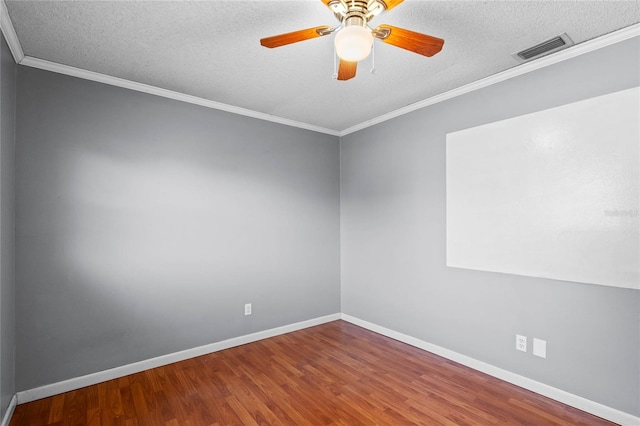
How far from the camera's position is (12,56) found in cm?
224

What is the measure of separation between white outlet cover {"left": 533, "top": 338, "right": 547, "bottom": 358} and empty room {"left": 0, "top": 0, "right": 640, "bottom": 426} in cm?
1

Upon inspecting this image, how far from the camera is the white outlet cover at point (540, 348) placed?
239 centimetres

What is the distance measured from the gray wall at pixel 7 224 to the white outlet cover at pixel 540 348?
3.69 metres

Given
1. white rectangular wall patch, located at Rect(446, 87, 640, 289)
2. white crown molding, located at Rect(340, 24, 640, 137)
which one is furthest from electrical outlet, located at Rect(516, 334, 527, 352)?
white crown molding, located at Rect(340, 24, 640, 137)

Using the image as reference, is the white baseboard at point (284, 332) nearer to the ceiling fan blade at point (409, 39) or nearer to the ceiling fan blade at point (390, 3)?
the ceiling fan blade at point (409, 39)

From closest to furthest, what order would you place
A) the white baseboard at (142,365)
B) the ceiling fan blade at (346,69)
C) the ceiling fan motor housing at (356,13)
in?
the ceiling fan motor housing at (356,13) < the ceiling fan blade at (346,69) < the white baseboard at (142,365)

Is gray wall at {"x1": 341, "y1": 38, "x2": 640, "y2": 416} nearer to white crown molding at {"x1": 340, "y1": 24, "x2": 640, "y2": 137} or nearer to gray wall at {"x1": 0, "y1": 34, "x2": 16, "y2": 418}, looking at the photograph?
white crown molding at {"x1": 340, "y1": 24, "x2": 640, "y2": 137}

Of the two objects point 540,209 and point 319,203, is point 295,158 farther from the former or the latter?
point 540,209

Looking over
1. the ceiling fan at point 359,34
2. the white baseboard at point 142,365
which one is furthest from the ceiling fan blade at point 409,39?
the white baseboard at point 142,365

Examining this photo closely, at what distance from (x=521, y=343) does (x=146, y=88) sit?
394cm

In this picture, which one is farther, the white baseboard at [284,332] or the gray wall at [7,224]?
the white baseboard at [284,332]

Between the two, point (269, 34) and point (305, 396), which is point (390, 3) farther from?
point (305, 396)

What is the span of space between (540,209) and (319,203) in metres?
2.43

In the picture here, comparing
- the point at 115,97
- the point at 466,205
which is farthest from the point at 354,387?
the point at 115,97
